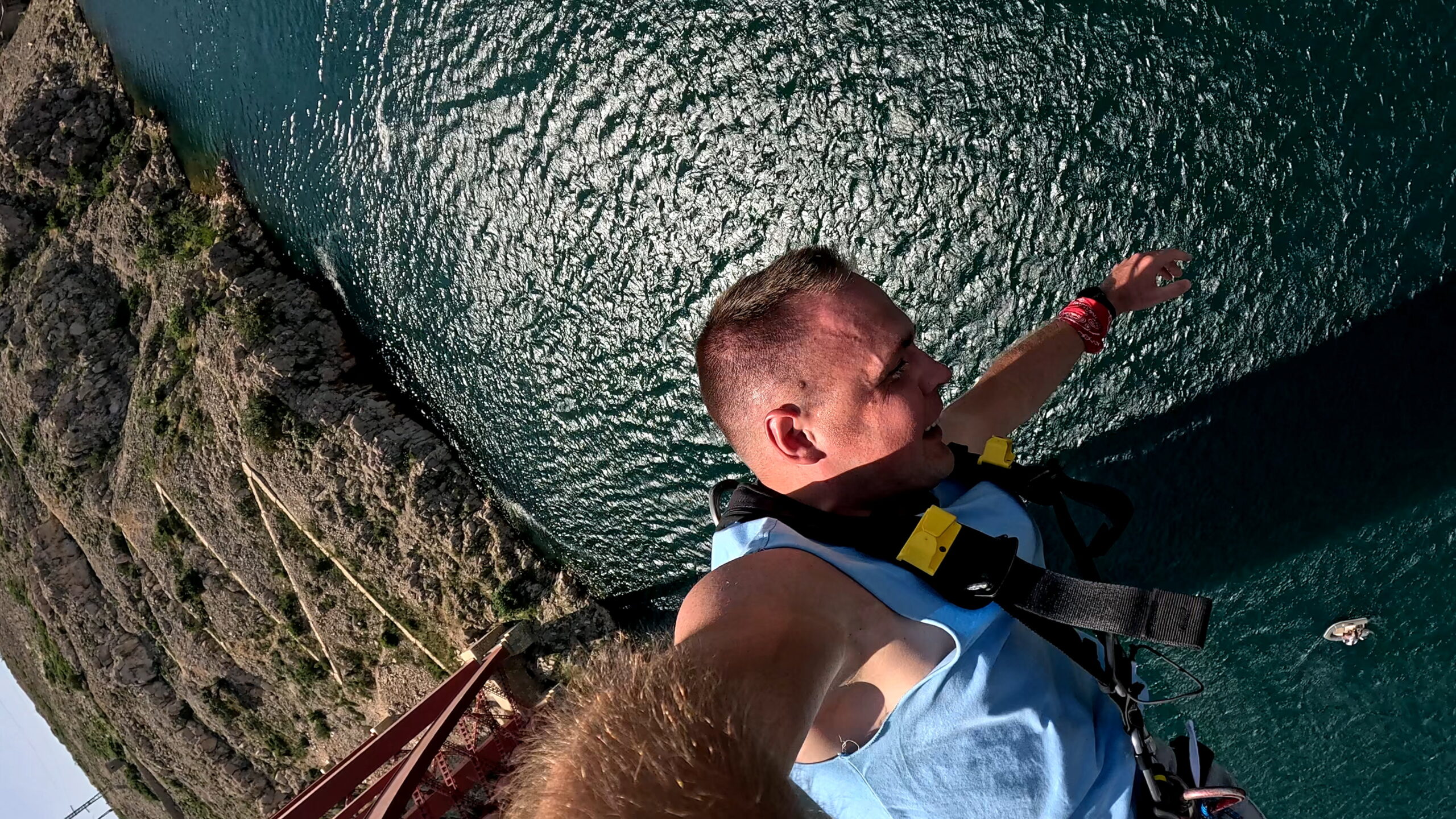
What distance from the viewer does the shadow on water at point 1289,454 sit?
160 inches

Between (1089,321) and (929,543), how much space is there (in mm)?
1720

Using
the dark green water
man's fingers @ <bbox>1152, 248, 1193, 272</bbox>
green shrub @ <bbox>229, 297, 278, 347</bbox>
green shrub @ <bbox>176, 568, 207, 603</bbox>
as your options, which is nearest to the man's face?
man's fingers @ <bbox>1152, 248, 1193, 272</bbox>

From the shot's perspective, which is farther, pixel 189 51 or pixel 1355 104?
pixel 189 51

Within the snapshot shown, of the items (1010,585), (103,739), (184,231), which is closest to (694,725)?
(1010,585)

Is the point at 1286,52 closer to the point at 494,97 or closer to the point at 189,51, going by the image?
the point at 494,97

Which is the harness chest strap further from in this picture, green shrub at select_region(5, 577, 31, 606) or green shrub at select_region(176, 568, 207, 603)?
green shrub at select_region(5, 577, 31, 606)

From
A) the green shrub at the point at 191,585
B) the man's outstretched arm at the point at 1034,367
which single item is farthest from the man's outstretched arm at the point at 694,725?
the green shrub at the point at 191,585

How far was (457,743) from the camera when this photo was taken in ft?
28.0

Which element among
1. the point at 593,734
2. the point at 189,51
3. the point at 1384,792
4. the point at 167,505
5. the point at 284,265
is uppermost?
the point at 189,51

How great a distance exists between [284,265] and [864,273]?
6.34m

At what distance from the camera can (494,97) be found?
21.0 feet

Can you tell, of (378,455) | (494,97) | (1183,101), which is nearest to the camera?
(1183,101)

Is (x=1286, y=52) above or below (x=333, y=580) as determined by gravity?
below

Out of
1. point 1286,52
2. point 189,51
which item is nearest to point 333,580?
point 189,51
